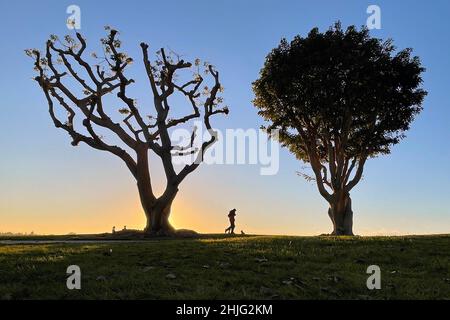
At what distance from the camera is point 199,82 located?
41.8 m

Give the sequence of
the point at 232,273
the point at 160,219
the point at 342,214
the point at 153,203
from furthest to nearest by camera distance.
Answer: the point at 342,214 < the point at 153,203 < the point at 160,219 < the point at 232,273

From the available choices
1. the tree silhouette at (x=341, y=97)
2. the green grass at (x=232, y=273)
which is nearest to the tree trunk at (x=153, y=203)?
the tree silhouette at (x=341, y=97)

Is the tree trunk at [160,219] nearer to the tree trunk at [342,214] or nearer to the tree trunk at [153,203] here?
the tree trunk at [153,203]

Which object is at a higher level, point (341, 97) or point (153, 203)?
point (341, 97)

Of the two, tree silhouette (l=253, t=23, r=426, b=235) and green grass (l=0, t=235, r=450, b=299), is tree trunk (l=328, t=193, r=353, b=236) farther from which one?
green grass (l=0, t=235, r=450, b=299)

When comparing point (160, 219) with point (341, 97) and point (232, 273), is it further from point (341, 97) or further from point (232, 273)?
point (232, 273)

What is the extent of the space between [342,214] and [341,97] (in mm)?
9378

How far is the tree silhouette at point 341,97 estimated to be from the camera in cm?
3847

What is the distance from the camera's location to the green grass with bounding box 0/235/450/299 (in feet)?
35.1

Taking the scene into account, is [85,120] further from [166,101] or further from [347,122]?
[347,122]

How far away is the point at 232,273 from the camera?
12.6 meters

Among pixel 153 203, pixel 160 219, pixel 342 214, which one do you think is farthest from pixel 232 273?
pixel 342 214

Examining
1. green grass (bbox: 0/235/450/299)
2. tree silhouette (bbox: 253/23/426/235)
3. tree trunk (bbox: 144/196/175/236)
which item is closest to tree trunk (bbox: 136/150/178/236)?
Answer: tree trunk (bbox: 144/196/175/236)
